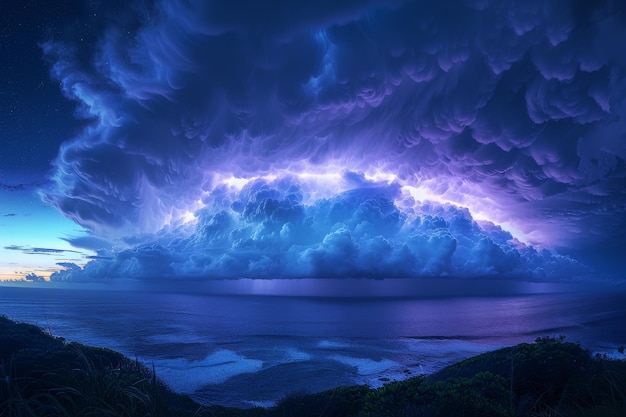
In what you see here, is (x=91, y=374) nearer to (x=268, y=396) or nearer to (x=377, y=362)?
(x=268, y=396)

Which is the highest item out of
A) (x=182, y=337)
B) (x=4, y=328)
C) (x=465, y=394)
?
(x=465, y=394)

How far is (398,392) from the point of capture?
8.15 meters

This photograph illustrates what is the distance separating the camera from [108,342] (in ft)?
163

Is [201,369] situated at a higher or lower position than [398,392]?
lower

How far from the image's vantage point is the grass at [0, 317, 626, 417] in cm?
495

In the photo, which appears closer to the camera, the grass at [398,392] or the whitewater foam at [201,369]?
the grass at [398,392]

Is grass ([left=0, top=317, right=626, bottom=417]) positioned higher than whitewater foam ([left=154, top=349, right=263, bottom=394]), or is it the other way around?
grass ([left=0, top=317, right=626, bottom=417])

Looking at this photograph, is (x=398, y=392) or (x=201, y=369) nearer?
(x=398, y=392)

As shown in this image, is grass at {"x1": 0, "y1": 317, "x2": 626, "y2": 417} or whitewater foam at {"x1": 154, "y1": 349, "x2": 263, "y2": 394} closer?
grass at {"x1": 0, "y1": 317, "x2": 626, "y2": 417}

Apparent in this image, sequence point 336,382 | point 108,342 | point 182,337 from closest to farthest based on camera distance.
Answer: point 336,382 < point 108,342 < point 182,337

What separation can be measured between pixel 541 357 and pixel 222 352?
39.8m

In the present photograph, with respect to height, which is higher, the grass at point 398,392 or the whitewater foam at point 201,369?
the grass at point 398,392

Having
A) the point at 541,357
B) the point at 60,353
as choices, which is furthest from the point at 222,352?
the point at 541,357

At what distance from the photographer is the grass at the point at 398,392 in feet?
16.3
